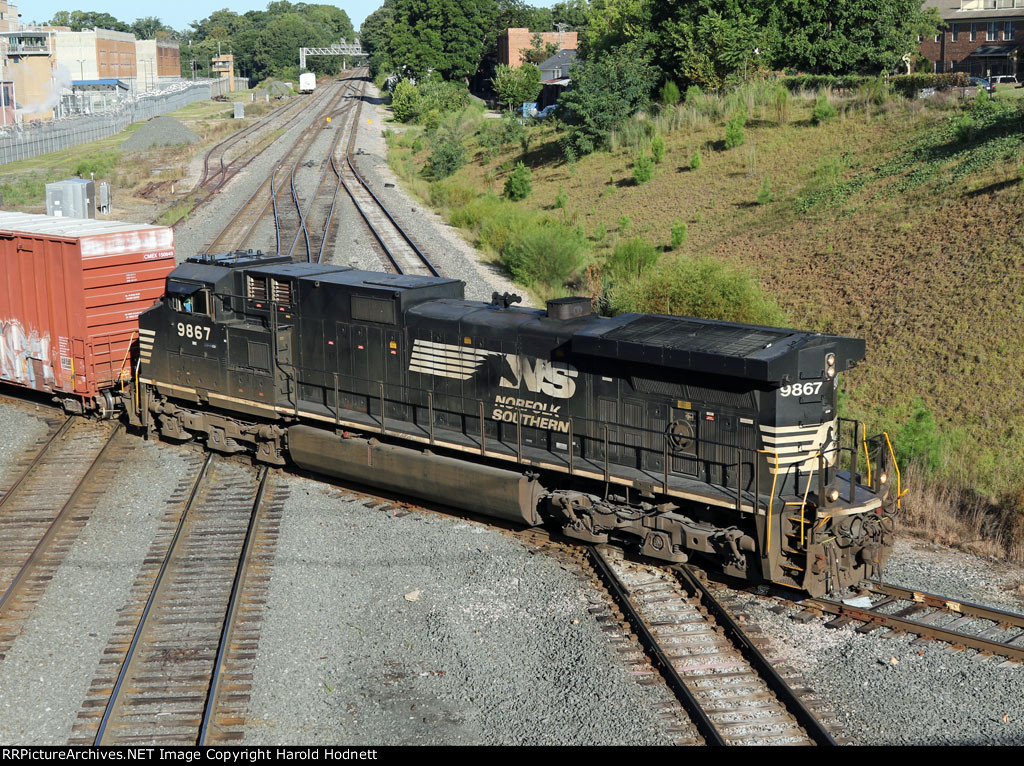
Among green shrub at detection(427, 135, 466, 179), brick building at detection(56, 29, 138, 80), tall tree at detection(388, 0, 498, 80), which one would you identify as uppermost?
brick building at detection(56, 29, 138, 80)

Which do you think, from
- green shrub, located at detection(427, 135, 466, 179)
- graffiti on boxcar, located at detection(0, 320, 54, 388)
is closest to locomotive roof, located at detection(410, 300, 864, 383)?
graffiti on boxcar, located at detection(0, 320, 54, 388)

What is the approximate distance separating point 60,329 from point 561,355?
918cm

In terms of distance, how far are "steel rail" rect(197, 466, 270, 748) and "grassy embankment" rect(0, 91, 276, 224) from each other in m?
21.3

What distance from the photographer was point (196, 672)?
Answer: 29.9 feet

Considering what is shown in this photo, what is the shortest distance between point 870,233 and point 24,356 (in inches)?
799

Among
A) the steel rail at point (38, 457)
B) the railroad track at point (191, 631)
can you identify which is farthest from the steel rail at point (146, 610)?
the steel rail at point (38, 457)

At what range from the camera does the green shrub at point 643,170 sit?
123 ft

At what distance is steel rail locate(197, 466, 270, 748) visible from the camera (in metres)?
8.29

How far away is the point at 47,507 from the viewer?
1330cm

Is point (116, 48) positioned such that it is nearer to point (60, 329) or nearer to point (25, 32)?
point (25, 32)

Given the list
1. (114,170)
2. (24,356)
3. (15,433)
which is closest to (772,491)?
(15,433)

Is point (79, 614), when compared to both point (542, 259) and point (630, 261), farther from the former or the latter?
point (630, 261)

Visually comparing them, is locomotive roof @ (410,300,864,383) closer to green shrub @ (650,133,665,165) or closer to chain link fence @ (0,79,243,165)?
green shrub @ (650,133,665,165)

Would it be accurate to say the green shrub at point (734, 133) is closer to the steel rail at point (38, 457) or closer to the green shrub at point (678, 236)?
the green shrub at point (678, 236)
